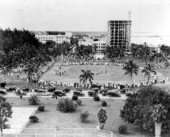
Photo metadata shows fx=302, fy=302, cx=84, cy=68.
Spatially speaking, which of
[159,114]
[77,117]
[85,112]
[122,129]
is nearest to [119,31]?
[77,117]

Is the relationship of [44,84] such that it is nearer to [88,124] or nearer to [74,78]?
[74,78]

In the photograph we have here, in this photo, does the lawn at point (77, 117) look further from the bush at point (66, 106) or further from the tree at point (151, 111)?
the tree at point (151, 111)

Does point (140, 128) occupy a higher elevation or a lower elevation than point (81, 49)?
lower

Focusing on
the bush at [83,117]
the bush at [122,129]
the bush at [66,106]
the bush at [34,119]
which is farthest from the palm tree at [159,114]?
the bush at [34,119]

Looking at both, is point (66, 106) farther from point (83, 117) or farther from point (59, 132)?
point (59, 132)

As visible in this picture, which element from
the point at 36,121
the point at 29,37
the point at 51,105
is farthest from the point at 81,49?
the point at 36,121

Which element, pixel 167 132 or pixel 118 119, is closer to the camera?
pixel 167 132
